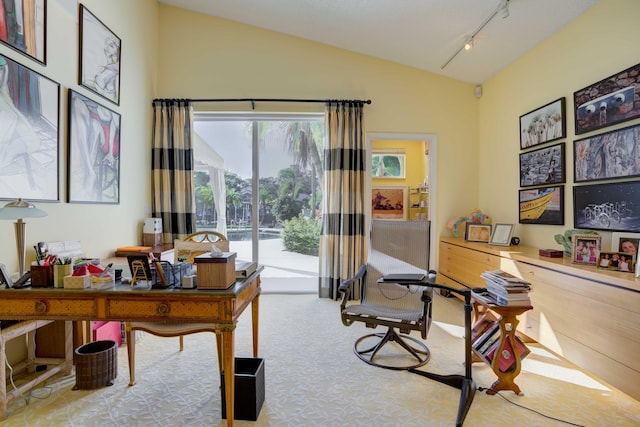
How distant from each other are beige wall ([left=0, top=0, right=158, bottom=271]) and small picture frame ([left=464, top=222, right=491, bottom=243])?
390 centimetres

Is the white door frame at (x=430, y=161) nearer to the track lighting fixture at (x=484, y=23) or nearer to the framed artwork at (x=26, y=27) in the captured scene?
the track lighting fixture at (x=484, y=23)

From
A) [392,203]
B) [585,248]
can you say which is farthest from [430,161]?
[585,248]

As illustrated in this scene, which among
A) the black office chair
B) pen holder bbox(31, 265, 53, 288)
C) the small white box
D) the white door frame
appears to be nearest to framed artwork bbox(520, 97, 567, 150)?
the white door frame

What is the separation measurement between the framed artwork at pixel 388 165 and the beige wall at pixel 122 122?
361 cm

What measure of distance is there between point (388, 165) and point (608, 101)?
341 cm

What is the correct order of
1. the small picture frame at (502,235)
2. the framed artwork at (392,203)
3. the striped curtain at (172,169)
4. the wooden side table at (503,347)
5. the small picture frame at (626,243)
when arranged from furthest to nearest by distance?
the framed artwork at (392,203)
the striped curtain at (172,169)
the small picture frame at (502,235)
the small picture frame at (626,243)
the wooden side table at (503,347)

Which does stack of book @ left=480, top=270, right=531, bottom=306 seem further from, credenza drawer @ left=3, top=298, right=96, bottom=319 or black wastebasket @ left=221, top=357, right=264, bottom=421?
credenza drawer @ left=3, top=298, right=96, bottom=319

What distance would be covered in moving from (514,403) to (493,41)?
132 inches

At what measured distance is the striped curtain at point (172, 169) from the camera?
13.1ft

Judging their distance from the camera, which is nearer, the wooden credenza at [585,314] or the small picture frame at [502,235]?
the wooden credenza at [585,314]

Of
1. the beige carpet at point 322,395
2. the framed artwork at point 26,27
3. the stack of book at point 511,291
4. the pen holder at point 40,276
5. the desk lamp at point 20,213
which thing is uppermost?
the framed artwork at point 26,27

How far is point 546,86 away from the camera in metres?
3.23

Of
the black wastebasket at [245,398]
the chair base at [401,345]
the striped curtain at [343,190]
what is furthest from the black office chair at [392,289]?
the striped curtain at [343,190]

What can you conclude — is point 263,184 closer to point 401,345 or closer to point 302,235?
point 302,235
